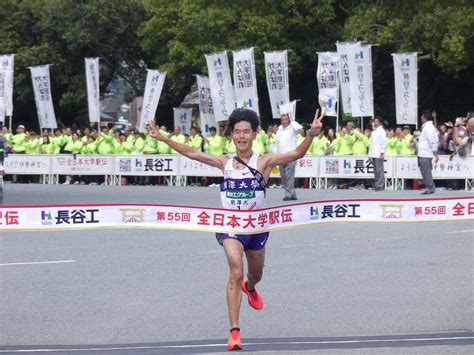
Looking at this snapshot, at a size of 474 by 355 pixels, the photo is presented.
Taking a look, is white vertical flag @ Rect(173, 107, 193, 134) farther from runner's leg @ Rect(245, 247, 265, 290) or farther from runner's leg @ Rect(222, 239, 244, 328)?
runner's leg @ Rect(222, 239, 244, 328)

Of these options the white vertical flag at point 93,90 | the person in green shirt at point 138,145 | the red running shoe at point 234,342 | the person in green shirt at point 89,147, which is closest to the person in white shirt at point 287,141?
the person in green shirt at point 138,145

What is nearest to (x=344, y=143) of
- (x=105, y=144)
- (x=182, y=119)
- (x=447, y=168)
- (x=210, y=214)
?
(x=447, y=168)

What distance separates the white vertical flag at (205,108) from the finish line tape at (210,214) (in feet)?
92.3

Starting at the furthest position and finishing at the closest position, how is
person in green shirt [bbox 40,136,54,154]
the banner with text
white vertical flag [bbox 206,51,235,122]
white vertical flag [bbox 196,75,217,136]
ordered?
white vertical flag [bbox 196,75,217,136], the banner with text, person in green shirt [bbox 40,136,54,154], white vertical flag [bbox 206,51,235,122]

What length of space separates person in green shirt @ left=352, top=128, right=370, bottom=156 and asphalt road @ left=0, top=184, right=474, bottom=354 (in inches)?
490

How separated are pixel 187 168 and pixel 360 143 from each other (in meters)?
5.40

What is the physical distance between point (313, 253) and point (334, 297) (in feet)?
12.2

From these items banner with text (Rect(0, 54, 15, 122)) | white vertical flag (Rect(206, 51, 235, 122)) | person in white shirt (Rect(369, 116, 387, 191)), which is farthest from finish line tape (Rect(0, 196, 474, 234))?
banner with text (Rect(0, 54, 15, 122))

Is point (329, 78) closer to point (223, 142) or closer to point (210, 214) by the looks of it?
point (223, 142)

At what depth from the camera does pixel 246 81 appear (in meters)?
34.5

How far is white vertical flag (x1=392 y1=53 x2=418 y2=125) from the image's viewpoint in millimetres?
32219

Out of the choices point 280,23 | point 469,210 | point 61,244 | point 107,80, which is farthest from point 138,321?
point 107,80

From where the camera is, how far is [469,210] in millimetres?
10117

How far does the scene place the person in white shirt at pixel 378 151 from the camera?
28938 mm
